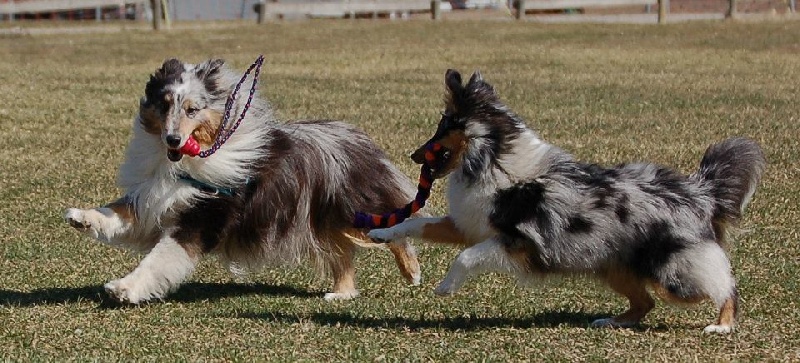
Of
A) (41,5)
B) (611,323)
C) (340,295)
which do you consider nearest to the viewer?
(611,323)

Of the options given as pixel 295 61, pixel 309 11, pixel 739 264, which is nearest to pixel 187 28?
pixel 309 11

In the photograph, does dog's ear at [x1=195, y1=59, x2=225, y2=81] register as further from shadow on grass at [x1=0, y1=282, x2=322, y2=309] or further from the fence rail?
the fence rail

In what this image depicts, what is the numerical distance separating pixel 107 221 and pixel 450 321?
1.98 metres

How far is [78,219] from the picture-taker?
6531 mm

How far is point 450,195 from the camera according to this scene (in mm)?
5988

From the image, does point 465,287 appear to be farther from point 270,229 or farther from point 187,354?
point 187,354

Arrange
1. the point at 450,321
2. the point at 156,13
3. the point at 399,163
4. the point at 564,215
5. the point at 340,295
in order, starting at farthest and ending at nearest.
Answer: the point at 156,13 < the point at 399,163 < the point at 340,295 < the point at 450,321 < the point at 564,215

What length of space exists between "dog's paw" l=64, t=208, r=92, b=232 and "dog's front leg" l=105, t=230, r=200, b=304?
1.17ft

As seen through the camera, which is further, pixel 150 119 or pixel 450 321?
pixel 150 119

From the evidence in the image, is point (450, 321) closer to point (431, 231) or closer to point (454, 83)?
point (431, 231)

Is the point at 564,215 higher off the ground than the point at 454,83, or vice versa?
the point at 454,83

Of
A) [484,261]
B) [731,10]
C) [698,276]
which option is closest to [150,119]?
[484,261]

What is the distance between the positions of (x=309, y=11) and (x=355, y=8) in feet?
5.13

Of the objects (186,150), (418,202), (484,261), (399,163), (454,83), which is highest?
(454,83)
